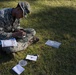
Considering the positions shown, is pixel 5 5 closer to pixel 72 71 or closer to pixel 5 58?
pixel 5 58

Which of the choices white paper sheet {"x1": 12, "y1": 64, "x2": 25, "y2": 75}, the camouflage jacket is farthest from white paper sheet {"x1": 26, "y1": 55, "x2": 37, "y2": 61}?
the camouflage jacket

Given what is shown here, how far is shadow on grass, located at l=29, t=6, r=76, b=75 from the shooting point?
205 inches

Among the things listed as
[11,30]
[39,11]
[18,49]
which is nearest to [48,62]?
[18,49]

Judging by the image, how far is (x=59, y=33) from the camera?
254 inches

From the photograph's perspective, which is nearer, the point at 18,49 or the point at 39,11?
the point at 18,49

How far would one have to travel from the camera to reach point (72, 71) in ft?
16.7

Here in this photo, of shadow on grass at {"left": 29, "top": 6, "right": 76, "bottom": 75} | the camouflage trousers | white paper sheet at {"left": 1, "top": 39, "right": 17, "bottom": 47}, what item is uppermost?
white paper sheet at {"left": 1, "top": 39, "right": 17, "bottom": 47}

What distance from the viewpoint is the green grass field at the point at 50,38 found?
202 inches

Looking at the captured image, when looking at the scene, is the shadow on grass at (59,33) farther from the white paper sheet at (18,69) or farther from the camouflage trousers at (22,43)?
the white paper sheet at (18,69)

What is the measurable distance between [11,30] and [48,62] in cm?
117

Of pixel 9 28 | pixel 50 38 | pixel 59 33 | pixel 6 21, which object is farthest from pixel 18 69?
pixel 59 33

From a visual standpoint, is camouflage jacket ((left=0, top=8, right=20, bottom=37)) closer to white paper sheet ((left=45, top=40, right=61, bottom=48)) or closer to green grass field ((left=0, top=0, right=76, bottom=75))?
green grass field ((left=0, top=0, right=76, bottom=75))

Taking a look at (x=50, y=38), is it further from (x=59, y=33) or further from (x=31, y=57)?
(x=31, y=57)

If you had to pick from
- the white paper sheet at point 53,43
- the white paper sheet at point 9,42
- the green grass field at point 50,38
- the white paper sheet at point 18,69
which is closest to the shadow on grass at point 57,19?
the green grass field at point 50,38
